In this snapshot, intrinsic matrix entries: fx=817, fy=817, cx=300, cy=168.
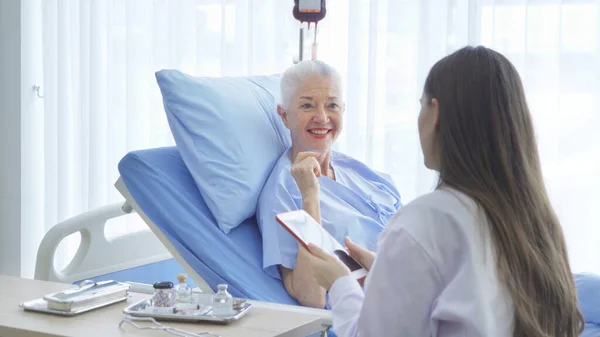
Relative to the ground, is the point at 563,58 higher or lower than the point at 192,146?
higher

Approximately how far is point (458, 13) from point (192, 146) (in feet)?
3.83

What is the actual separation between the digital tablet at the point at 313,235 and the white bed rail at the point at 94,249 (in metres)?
0.70

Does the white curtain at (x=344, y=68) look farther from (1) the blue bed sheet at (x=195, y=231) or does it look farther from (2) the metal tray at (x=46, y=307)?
(2) the metal tray at (x=46, y=307)

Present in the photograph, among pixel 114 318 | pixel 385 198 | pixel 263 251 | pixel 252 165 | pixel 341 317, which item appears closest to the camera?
pixel 341 317

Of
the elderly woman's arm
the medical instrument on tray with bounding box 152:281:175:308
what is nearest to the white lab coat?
the medical instrument on tray with bounding box 152:281:175:308

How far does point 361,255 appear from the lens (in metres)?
1.69

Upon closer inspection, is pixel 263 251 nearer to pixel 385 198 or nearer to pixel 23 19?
pixel 385 198

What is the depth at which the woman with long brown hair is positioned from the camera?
117 cm

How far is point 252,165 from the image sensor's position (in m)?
2.28

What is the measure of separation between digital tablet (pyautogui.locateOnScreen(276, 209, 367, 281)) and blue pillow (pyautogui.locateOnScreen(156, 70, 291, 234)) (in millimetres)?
516

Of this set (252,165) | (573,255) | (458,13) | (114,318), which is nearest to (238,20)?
(458,13)

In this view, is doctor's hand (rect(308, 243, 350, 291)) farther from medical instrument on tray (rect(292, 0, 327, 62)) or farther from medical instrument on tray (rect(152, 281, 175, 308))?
medical instrument on tray (rect(292, 0, 327, 62))

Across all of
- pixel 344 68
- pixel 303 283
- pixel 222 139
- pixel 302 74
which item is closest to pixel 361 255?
pixel 303 283

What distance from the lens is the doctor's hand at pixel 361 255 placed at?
5.50 ft
